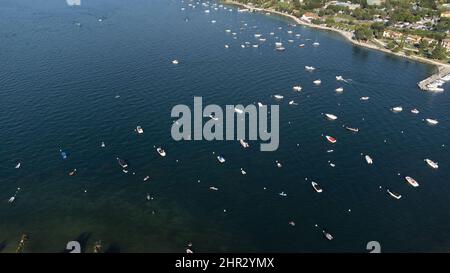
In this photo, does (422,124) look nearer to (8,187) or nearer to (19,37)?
(8,187)

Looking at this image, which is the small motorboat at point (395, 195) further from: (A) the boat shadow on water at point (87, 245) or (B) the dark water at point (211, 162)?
(A) the boat shadow on water at point (87, 245)

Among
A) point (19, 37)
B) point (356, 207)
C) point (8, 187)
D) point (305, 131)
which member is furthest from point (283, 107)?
point (19, 37)

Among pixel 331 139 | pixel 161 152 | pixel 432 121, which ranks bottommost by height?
pixel 161 152

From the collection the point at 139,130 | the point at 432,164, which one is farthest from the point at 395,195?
the point at 139,130

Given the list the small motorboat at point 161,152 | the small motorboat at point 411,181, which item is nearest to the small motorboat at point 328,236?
the small motorboat at point 411,181

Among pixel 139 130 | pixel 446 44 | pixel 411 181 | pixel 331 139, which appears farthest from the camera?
pixel 446 44

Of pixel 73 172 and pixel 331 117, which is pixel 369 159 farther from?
pixel 73 172
